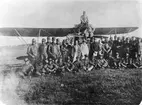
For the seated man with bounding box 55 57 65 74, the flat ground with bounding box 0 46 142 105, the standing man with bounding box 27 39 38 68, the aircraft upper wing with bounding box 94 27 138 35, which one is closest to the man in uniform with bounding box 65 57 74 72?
the seated man with bounding box 55 57 65 74

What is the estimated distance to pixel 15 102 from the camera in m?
7.10

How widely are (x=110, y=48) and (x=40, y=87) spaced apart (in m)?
2.57

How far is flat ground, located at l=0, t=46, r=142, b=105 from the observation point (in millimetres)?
7121

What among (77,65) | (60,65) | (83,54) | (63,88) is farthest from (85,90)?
(83,54)

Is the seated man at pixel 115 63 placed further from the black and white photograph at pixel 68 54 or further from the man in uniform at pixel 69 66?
the man in uniform at pixel 69 66

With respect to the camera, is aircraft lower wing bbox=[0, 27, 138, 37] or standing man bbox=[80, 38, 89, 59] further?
standing man bbox=[80, 38, 89, 59]

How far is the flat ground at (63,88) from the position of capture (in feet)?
23.4

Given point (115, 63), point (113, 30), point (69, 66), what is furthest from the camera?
point (115, 63)

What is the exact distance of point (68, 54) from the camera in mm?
7961

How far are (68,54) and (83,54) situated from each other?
1.52 feet

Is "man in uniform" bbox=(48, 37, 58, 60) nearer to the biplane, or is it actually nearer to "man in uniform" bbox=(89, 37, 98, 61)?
the biplane

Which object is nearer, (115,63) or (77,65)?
(77,65)

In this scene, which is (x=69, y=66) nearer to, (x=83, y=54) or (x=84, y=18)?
(x=83, y=54)

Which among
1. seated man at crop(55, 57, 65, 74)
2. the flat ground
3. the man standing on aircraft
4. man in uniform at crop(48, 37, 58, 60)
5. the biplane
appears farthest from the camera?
man in uniform at crop(48, 37, 58, 60)
